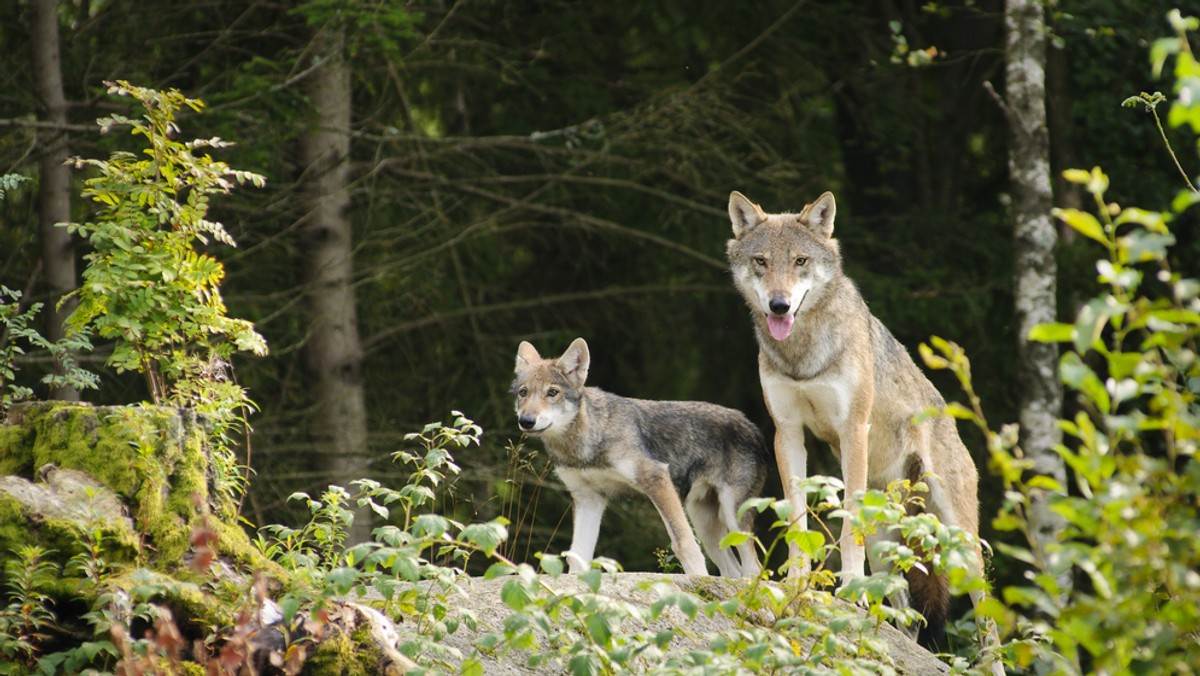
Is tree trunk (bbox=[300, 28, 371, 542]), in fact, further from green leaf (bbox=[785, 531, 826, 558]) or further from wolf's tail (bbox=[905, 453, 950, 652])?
green leaf (bbox=[785, 531, 826, 558])

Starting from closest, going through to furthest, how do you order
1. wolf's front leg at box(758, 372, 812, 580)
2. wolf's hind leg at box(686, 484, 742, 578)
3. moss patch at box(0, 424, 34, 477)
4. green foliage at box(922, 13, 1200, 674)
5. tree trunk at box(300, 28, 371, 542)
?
green foliage at box(922, 13, 1200, 674) → moss patch at box(0, 424, 34, 477) → wolf's front leg at box(758, 372, 812, 580) → wolf's hind leg at box(686, 484, 742, 578) → tree trunk at box(300, 28, 371, 542)

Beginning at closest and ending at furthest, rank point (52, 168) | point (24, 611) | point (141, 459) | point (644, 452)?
point (24, 611) → point (141, 459) → point (644, 452) → point (52, 168)

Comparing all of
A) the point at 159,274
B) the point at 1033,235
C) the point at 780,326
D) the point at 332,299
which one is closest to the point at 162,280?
the point at 159,274

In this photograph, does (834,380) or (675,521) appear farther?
(675,521)

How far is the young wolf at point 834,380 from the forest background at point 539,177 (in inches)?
149

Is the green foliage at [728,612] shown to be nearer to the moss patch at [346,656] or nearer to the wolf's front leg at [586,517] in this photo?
the moss patch at [346,656]

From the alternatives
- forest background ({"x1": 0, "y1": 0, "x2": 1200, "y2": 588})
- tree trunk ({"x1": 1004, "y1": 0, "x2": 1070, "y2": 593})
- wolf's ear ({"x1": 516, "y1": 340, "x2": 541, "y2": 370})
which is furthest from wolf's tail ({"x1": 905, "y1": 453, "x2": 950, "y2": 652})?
forest background ({"x1": 0, "y1": 0, "x2": 1200, "y2": 588})

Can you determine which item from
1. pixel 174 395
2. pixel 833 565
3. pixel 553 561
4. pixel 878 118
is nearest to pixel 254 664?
pixel 553 561

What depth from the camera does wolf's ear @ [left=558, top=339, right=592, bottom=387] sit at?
823 centimetres

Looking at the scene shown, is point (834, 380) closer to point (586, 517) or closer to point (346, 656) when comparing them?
point (586, 517)

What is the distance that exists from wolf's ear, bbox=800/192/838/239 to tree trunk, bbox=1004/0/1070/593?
4150 millimetres

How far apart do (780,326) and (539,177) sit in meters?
6.24

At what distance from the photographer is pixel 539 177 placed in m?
12.6

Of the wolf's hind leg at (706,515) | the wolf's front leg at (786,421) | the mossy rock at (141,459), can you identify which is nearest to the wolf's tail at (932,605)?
the wolf's front leg at (786,421)
